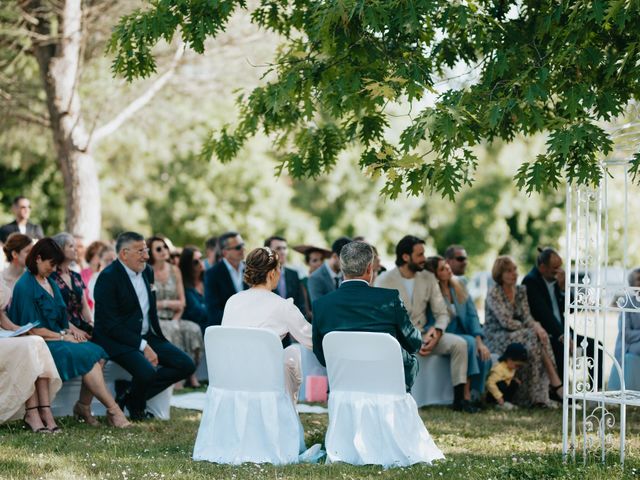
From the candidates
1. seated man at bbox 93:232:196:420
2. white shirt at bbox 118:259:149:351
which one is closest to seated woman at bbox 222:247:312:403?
seated man at bbox 93:232:196:420

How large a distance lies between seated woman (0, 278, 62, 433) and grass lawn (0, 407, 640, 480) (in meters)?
0.18

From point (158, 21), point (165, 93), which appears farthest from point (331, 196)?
point (158, 21)

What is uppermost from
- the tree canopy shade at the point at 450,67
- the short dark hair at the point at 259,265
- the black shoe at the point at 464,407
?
the tree canopy shade at the point at 450,67

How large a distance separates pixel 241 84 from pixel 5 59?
423 centimetres

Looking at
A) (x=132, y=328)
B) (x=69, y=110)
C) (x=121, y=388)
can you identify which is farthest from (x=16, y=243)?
(x=69, y=110)

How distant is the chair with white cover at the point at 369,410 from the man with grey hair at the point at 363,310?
0.58 ft

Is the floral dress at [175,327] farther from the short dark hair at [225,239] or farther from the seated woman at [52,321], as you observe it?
the seated woman at [52,321]

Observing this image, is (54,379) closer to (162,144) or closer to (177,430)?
(177,430)

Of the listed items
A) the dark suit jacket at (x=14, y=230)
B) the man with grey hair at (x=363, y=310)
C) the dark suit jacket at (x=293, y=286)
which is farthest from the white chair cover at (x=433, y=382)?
the dark suit jacket at (x=14, y=230)

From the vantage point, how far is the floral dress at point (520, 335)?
37.6 feet

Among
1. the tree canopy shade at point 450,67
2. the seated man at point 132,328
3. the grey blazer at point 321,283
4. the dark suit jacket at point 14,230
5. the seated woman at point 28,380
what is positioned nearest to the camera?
the tree canopy shade at point 450,67

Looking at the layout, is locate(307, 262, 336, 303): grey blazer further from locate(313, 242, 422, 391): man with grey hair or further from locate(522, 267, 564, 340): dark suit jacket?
locate(313, 242, 422, 391): man with grey hair

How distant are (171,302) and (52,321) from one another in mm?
3229

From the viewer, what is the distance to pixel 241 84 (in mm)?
18188
